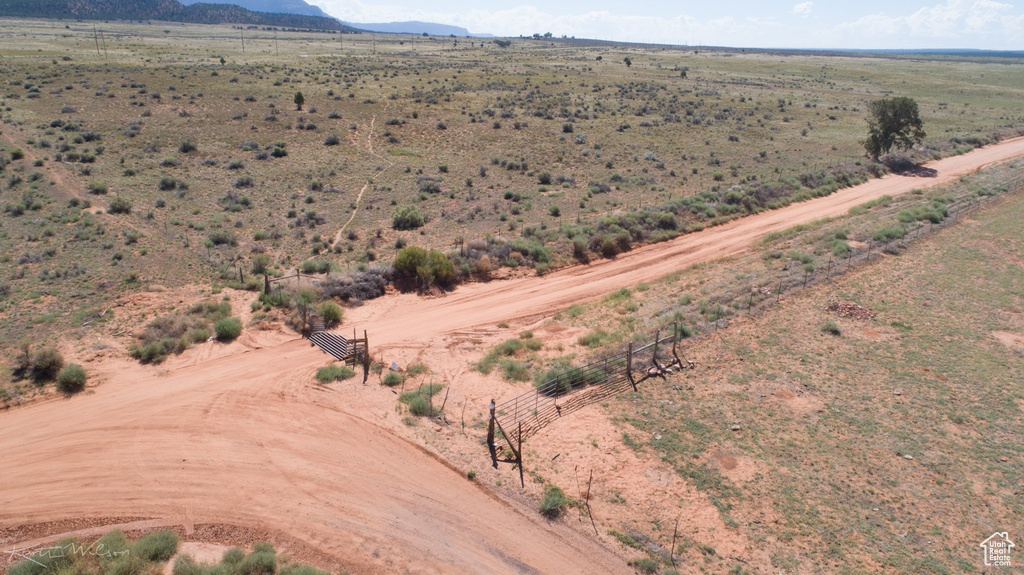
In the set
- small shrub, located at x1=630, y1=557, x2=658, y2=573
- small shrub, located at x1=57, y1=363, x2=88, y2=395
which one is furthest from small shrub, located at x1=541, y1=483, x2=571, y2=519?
small shrub, located at x1=57, y1=363, x2=88, y2=395

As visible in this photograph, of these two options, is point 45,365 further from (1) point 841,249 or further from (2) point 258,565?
(1) point 841,249

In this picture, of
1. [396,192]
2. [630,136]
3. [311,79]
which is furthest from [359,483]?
[311,79]

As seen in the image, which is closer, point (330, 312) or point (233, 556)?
point (233, 556)

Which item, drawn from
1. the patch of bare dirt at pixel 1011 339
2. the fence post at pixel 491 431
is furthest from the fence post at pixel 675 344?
the patch of bare dirt at pixel 1011 339

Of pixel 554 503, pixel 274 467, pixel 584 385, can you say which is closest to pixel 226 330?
pixel 274 467

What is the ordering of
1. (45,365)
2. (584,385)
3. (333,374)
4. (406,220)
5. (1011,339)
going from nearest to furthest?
(45,365), (584,385), (333,374), (1011,339), (406,220)

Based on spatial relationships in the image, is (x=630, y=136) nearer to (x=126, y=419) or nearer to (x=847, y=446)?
(x=847, y=446)

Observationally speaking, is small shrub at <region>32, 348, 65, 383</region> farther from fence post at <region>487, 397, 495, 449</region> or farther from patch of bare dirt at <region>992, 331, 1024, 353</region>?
patch of bare dirt at <region>992, 331, 1024, 353</region>
